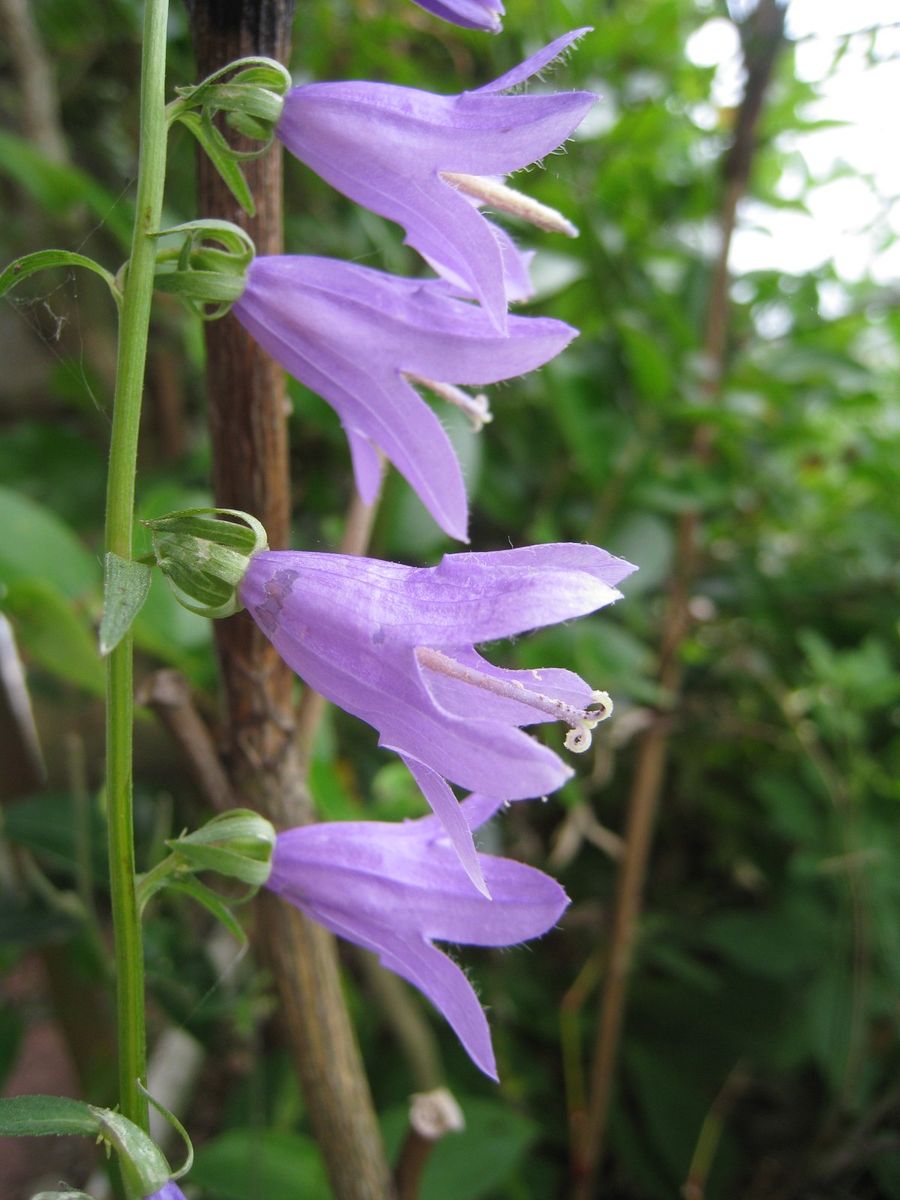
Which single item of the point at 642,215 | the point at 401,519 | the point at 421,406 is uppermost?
the point at 642,215

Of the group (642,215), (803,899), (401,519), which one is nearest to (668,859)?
(803,899)

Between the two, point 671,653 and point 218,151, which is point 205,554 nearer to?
point 218,151

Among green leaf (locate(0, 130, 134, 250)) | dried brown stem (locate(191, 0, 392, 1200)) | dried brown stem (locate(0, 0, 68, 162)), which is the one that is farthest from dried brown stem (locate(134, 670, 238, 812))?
dried brown stem (locate(0, 0, 68, 162))

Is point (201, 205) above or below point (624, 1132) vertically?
above

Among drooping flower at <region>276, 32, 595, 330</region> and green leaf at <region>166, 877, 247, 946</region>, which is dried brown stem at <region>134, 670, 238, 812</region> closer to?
green leaf at <region>166, 877, 247, 946</region>

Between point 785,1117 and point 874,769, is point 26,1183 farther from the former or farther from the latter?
point 874,769

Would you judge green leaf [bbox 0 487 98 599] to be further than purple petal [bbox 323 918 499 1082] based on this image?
Yes

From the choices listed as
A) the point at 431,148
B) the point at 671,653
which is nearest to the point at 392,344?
the point at 431,148
